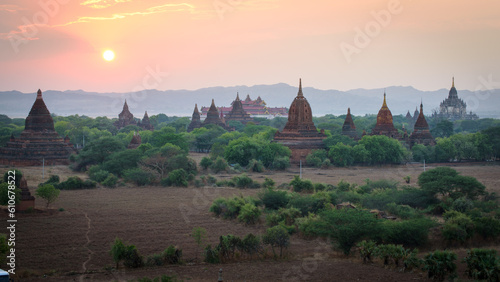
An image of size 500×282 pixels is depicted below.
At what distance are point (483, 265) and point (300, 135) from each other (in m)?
34.2

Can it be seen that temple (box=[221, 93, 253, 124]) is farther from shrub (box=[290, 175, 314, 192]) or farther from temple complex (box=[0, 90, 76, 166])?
shrub (box=[290, 175, 314, 192])

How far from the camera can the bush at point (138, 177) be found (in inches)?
1419

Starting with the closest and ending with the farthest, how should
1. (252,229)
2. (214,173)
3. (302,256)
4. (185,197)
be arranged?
(302,256) → (252,229) → (185,197) → (214,173)

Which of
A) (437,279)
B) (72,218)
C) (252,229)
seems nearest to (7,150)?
(72,218)

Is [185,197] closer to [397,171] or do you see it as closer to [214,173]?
[214,173]

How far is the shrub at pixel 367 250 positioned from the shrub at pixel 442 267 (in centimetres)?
212

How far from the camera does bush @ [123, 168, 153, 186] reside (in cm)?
3603

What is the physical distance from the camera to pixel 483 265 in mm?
16328

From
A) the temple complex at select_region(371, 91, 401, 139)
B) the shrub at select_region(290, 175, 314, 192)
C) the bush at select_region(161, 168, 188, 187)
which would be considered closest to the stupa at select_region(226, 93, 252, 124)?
the temple complex at select_region(371, 91, 401, 139)

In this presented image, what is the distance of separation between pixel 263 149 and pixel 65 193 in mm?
18467

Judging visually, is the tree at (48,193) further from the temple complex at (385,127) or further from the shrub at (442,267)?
the temple complex at (385,127)

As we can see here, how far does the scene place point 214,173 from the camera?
42.7 meters

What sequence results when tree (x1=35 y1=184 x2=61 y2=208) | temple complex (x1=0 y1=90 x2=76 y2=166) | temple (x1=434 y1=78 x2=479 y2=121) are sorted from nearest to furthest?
tree (x1=35 y1=184 x2=61 y2=208) → temple complex (x1=0 y1=90 x2=76 y2=166) → temple (x1=434 y1=78 x2=479 y2=121)

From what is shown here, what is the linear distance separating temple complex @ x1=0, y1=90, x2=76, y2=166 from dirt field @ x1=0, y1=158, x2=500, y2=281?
47.0 feet
